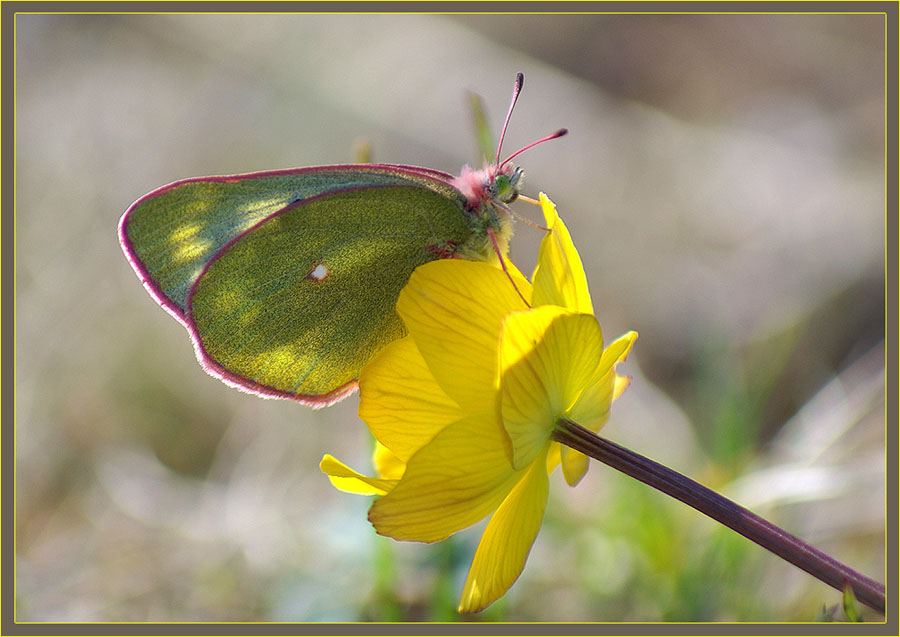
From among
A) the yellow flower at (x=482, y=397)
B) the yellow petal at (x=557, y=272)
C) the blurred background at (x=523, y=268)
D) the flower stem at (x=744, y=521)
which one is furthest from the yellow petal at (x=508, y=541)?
the blurred background at (x=523, y=268)

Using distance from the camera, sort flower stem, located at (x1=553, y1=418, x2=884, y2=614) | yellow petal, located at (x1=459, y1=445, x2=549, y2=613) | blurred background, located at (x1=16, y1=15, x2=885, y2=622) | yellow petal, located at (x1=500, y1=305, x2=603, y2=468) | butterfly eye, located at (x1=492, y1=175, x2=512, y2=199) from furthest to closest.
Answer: blurred background, located at (x1=16, y1=15, x2=885, y2=622), butterfly eye, located at (x1=492, y1=175, x2=512, y2=199), yellow petal, located at (x1=459, y1=445, x2=549, y2=613), yellow petal, located at (x1=500, y1=305, x2=603, y2=468), flower stem, located at (x1=553, y1=418, x2=884, y2=614)

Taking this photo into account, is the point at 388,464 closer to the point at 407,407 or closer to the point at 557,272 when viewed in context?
the point at 407,407

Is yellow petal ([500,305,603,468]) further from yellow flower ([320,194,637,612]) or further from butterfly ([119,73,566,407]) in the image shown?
butterfly ([119,73,566,407])

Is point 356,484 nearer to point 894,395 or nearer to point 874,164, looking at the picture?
point 894,395

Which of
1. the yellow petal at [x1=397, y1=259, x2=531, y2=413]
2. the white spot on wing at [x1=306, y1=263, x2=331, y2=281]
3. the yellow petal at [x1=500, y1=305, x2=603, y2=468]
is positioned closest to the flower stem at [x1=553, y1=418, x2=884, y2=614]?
the yellow petal at [x1=500, y1=305, x2=603, y2=468]

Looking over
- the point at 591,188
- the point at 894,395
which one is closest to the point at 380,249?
the point at 894,395

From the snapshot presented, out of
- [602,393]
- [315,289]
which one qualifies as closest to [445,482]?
[602,393]
